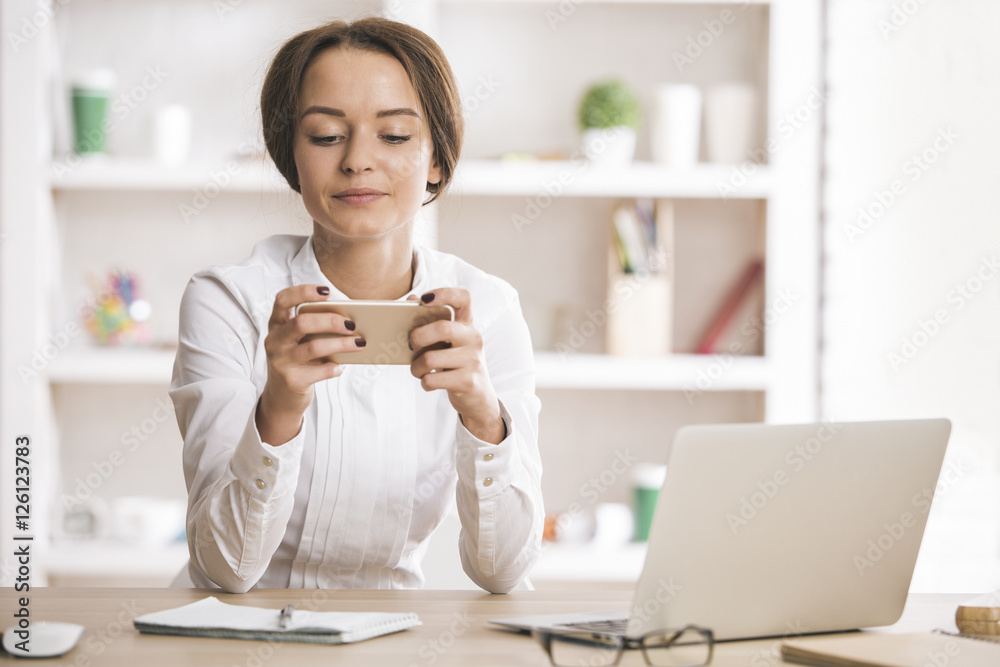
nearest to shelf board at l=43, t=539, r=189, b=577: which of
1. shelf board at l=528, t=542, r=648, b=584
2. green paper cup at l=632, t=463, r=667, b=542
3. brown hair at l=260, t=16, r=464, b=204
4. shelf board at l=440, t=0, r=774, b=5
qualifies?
shelf board at l=528, t=542, r=648, b=584

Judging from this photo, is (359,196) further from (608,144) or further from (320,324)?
(608,144)

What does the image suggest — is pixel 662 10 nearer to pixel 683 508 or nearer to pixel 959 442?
pixel 959 442

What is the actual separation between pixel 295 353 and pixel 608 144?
1763mm

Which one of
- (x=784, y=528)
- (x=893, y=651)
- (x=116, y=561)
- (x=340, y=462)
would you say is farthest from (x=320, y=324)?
(x=116, y=561)

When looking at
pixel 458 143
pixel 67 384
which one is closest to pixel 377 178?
pixel 458 143

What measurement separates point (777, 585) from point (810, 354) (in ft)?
6.14

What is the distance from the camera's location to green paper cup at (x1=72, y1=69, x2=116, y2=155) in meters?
2.71

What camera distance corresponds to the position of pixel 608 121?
2715 millimetres

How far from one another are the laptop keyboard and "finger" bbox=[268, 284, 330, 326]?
0.44 m

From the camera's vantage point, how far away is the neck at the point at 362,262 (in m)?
1.59

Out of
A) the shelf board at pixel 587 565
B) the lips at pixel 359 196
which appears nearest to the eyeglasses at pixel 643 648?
the lips at pixel 359 196

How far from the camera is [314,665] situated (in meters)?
0.90

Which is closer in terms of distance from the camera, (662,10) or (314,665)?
(314,665)

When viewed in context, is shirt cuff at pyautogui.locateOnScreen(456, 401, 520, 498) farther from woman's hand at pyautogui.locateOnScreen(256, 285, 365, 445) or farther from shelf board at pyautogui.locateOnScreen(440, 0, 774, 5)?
shelf board at pyautogui.locateOnScreen(440, 0, 774, 5)
